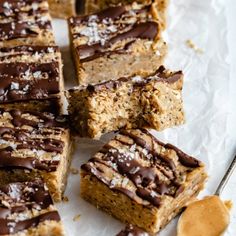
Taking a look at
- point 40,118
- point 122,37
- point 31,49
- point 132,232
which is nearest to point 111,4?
point 122,37

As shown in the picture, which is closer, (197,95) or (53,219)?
(53,219)

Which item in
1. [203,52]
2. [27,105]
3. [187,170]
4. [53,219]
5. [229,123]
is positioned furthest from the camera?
[203,52]

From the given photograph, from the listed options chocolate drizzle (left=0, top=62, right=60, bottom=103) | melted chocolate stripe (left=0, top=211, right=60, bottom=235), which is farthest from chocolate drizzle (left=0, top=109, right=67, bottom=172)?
melted chocolate stripe (left=0, top=211, right=60, bottom=235)

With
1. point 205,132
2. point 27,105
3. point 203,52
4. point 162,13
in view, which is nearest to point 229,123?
point 205,132

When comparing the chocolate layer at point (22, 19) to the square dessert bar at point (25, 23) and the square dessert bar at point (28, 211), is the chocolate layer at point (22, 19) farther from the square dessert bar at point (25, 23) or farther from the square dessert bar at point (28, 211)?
the square dessert bar at point (28, 211)

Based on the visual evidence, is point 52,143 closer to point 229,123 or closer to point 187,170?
point 187,170

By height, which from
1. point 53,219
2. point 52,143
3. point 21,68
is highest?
point 21,68

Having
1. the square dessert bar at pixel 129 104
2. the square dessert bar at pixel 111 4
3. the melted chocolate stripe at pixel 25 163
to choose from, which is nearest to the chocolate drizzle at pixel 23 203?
the melted chocolate stripe at pixel 25 163

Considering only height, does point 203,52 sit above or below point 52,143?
above
